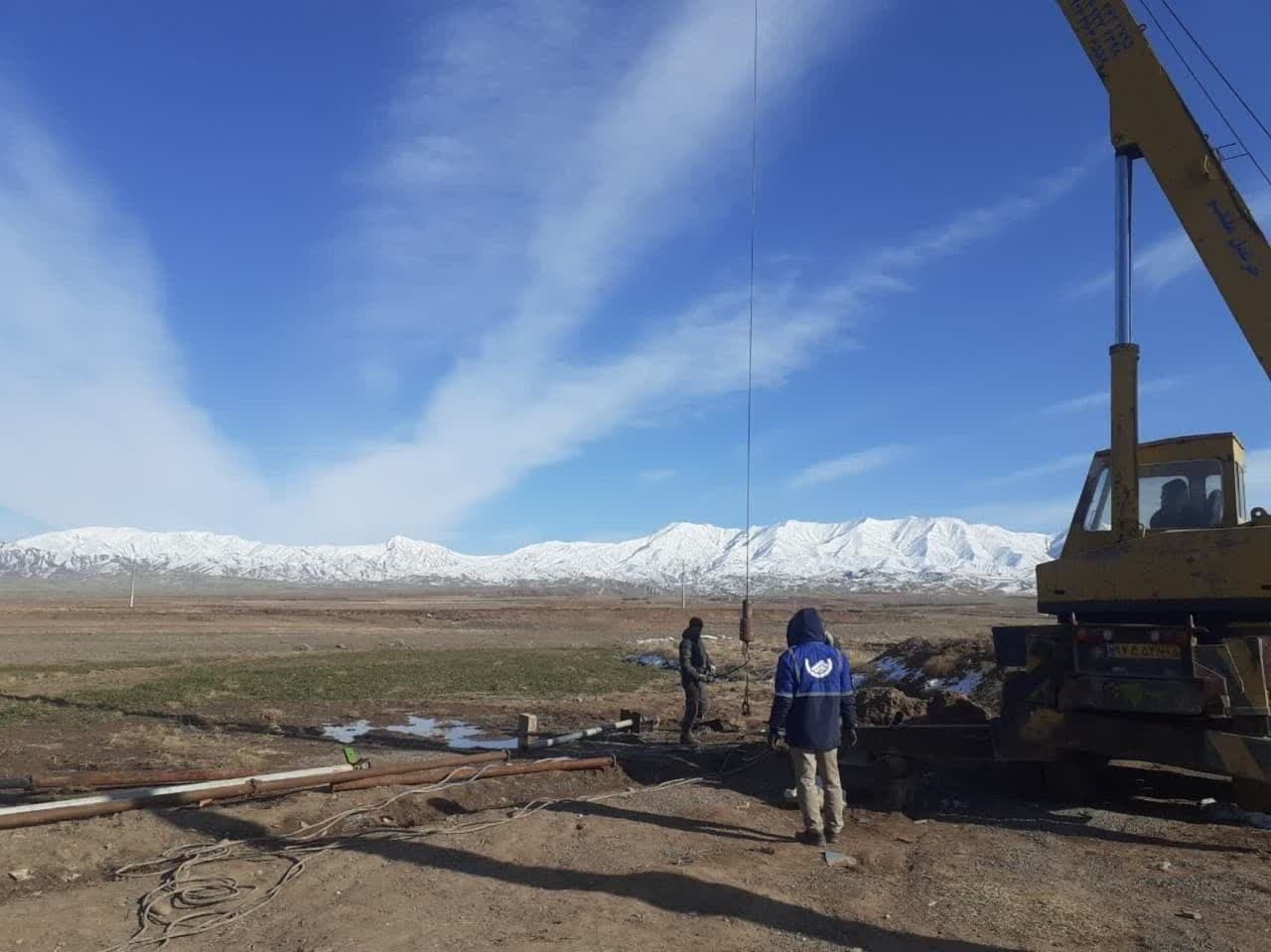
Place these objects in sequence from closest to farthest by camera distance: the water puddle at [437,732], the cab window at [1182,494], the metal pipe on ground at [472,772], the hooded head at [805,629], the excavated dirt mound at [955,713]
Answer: the hooded head at [805,629] → the cab window at [1182,494] → the metal pipe on ground at [472,772] → the excavated dirt mound at [955,713] → the water puddle at [437,732]

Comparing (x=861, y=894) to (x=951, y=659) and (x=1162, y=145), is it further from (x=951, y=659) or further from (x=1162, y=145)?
(x=951, y=659)

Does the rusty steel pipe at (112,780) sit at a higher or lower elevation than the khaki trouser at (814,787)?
lower

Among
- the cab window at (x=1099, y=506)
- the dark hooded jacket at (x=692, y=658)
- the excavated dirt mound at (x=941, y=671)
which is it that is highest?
the cab window at (x=1099, y=506)

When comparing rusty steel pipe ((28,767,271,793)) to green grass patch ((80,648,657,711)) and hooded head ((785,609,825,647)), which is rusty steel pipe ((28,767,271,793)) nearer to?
hooded head ((785,609,825,647))

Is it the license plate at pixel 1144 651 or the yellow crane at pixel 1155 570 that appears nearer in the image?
the yellow crane at pixel 1155 570

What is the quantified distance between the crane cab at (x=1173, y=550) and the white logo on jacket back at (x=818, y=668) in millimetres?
2736

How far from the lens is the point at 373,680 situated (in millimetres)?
23438

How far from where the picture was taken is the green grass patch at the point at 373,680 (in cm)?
1995

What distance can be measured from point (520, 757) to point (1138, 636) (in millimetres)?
7478

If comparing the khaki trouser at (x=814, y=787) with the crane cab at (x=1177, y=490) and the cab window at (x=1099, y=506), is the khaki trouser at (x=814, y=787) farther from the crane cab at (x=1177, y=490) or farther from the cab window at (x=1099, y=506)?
the cab window at (x=1099, y=506)

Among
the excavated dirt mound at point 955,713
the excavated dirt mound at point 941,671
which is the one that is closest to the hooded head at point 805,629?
the excavated dirt mound at point 955,713

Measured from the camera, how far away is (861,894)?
6.43m

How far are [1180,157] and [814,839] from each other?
24.5 feet

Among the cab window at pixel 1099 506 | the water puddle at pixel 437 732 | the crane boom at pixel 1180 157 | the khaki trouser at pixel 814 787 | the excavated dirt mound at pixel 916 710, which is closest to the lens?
the khaki trouser at pixel 814 787
